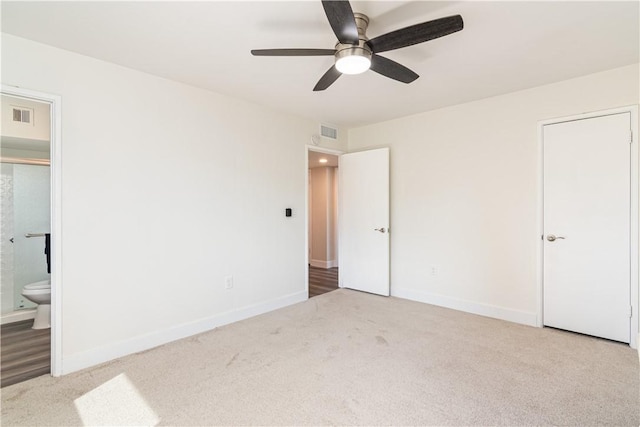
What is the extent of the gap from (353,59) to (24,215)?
4.03 metres

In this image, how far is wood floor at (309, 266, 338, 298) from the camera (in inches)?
186

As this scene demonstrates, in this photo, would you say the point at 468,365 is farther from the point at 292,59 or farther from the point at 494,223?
the point at 292,59

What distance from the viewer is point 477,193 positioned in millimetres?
3590

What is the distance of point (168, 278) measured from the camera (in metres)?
2.91

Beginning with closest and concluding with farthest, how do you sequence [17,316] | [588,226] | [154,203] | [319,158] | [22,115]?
[154,203]
[588,226]
[22,115]
[17,316]
[319,158]

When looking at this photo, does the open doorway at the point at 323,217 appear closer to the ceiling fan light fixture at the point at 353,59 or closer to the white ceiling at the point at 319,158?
the white ceiling at the point at 319,158

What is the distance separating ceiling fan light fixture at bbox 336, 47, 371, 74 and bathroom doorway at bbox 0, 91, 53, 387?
2.90 m

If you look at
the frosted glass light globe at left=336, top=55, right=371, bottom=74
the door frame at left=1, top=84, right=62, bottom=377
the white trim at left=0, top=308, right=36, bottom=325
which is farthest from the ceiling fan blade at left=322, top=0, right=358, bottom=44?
the white trim at left=0, top=308, right=36, bottom=325

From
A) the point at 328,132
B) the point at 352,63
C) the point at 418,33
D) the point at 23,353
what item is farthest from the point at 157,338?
the point at 328,132

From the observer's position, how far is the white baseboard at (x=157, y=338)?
240 cm

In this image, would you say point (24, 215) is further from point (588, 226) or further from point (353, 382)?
point (588, 226)

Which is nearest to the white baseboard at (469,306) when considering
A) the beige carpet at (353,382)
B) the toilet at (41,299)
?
the beige carpet at (353,382)

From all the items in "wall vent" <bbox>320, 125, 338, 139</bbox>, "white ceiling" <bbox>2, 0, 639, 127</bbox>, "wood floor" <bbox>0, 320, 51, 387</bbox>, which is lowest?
"wood floor" <bbox>0, 320, 51, 387</bbox>

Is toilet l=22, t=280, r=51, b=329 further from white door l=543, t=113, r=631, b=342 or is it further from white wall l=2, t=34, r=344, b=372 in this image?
white door l=543, t=113, r=631, b=342
